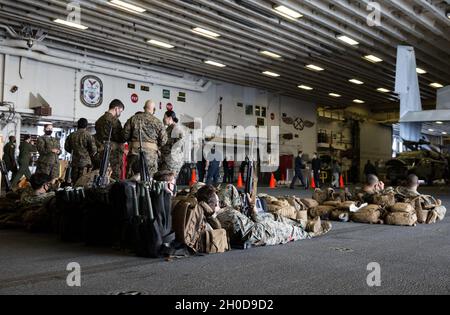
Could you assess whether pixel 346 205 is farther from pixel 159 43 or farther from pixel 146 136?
pixel 159 43

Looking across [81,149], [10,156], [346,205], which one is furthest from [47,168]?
[346,205]

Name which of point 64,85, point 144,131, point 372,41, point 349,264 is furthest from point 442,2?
point 64,85

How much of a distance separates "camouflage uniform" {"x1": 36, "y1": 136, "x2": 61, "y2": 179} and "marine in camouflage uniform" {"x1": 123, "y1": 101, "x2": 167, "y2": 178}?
283 centimetres

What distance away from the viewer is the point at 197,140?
1830 cm

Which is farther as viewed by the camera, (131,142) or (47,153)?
(47,153)

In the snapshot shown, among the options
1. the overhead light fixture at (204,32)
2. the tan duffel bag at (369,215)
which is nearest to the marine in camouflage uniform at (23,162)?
Answer: the overhead light fixture at (204,32)

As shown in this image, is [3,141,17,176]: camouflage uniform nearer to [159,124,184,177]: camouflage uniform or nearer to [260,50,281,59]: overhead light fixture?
[159,124,184,177]: camouflage uniform

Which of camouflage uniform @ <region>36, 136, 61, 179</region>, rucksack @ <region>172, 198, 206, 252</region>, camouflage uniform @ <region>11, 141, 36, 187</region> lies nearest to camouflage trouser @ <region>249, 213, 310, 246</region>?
rucksack @ <region>172, 198, 206, 252</region>

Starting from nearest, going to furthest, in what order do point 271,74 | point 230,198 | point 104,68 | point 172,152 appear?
point 230,198 < point 172,152 < point 104,68 < point 271,74

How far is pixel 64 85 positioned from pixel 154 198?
41.8ft

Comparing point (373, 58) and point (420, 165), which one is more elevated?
point (373, 58)

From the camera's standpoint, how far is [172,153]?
271 inches

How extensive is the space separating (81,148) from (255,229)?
12.4ft

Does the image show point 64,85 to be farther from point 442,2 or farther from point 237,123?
point 442,2
